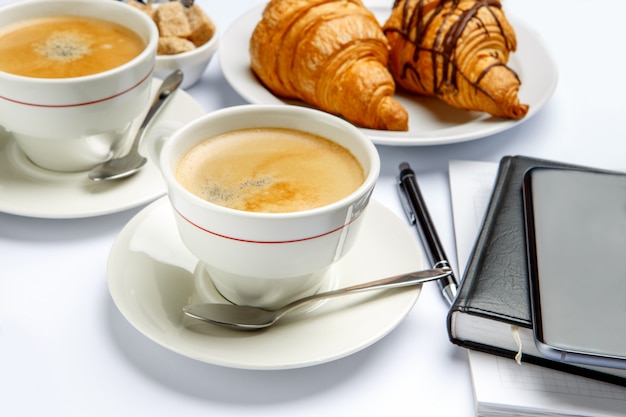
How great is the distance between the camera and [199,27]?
1262 millimetres

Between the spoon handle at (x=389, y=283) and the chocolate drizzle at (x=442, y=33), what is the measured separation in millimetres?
459

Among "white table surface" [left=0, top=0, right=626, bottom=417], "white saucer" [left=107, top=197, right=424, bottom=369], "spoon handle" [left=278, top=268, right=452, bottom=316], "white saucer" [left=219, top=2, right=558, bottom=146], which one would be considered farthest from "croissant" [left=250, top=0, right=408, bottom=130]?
"spoon handle" [left=278, top=268, right=452, bottom=316]

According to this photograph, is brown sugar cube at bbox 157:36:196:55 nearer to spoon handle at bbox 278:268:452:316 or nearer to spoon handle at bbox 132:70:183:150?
spoon handle at bbox 132:70:183:150

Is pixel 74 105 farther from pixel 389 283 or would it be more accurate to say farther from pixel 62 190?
pixel 389 283

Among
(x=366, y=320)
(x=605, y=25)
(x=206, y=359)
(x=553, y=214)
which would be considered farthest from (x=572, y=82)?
(x=206, y=359)

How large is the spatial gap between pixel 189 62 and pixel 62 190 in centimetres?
34

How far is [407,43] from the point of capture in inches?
48.2

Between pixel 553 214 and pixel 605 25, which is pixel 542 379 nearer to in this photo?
pixel 553 214

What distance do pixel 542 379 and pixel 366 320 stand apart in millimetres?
181

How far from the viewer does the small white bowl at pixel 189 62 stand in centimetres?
120

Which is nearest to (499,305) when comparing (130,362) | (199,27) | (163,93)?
(130,362)

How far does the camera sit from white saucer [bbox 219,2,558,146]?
1079 mm

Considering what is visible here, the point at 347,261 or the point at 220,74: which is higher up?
the point at 347,261

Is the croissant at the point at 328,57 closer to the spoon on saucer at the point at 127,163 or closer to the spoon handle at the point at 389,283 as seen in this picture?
the spoon on saucer at the point at 127,163
